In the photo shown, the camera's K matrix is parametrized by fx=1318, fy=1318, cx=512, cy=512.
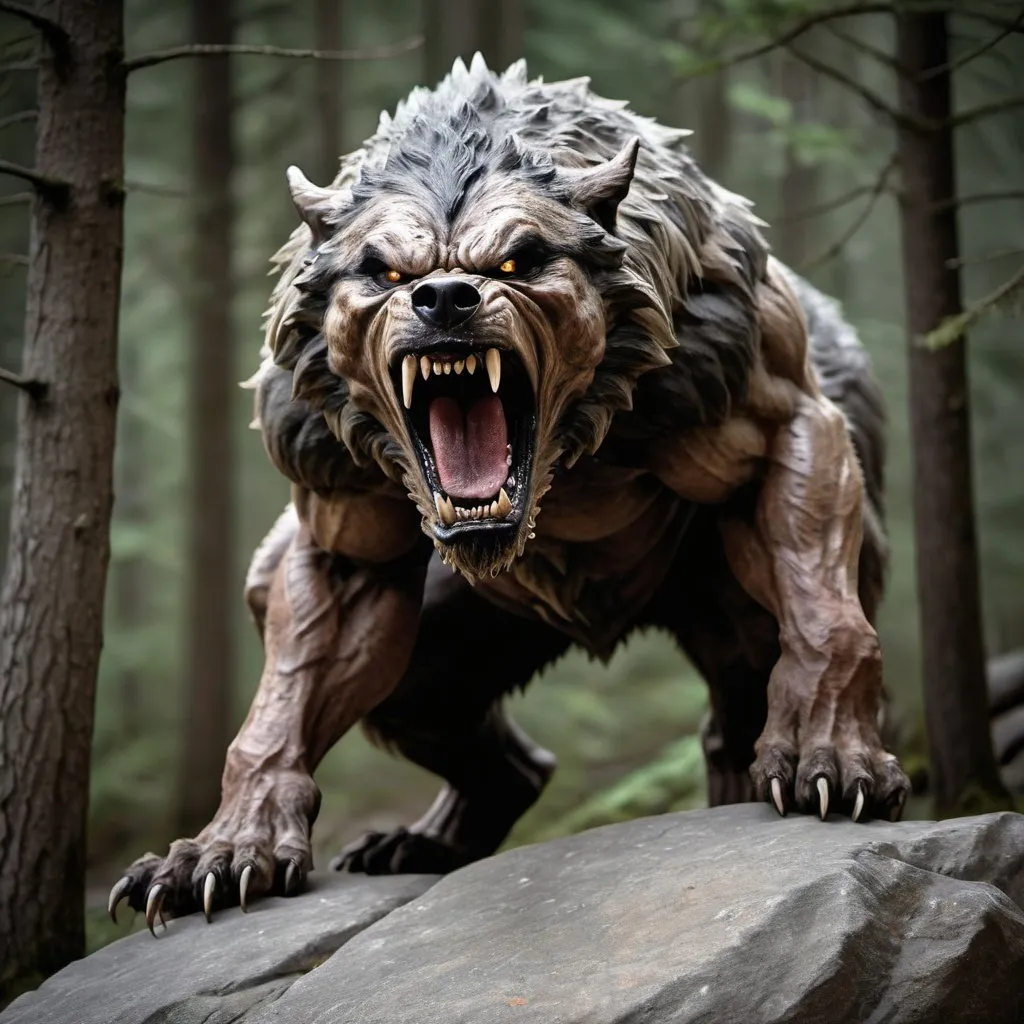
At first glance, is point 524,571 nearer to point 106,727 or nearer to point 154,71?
point 154,71

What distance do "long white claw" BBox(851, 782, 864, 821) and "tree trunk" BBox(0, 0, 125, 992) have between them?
2903 millimetres

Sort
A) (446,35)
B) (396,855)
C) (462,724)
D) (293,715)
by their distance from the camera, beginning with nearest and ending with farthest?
(293,715) → (396,855) → (462,724) → (446,35)

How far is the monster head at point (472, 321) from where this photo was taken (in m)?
4.03

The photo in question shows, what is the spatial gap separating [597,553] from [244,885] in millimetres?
1899

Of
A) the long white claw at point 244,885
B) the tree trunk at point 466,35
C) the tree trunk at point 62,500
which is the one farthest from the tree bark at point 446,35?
the long white claw at point 244,885

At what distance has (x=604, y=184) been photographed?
430 cm

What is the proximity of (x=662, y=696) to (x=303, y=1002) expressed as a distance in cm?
1243

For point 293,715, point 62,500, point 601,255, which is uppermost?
point 601,255

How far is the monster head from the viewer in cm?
403

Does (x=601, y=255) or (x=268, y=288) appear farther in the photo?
(x=268, y=288)

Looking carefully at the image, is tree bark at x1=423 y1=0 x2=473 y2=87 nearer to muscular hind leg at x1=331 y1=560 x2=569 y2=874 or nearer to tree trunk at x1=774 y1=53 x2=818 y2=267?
tree trunk at x1=774 y1=53 x2=818 y2=267

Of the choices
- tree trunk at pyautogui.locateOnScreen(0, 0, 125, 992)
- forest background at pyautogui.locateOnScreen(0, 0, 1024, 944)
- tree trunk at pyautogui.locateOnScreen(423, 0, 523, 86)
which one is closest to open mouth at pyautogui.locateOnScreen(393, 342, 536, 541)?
tree trunk at pyautogui.locateOnScreen(0, 0, 125, 992)

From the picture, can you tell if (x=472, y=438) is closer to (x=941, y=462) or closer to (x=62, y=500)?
(x=62, y=500)

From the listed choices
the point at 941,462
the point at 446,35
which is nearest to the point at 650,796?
the point at 941,462
